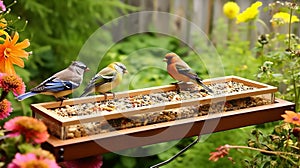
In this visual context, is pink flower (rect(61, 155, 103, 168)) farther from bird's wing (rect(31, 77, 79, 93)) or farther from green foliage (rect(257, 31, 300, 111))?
green foliage (rect(257, 31, 300, 111))

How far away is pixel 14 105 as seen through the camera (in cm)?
295

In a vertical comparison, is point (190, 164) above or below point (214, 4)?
below

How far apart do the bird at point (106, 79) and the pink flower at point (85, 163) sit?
0.64 ft

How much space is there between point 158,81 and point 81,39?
79 centimetres

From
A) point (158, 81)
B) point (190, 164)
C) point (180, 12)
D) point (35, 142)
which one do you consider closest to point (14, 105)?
point (158, 81)

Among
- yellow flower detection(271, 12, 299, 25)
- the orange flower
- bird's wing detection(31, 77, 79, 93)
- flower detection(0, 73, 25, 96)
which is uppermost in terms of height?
yellow flower detection(271, 12, 299, 25)

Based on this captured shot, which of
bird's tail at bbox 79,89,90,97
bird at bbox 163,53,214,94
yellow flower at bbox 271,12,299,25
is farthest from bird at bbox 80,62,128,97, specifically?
yellow flower at bbox 271,12,299,25

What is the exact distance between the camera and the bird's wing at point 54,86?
142 centimetres

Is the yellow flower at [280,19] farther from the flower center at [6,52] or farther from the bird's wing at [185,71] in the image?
the flower center at [6,52]

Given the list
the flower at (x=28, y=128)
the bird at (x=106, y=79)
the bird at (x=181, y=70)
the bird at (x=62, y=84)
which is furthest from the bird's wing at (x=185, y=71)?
the flower at (x=28, y=128)

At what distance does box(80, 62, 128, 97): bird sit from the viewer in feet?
4.86

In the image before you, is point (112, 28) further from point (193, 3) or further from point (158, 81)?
point (158, 81)

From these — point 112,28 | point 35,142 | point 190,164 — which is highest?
point 112,28

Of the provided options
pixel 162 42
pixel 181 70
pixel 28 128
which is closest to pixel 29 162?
pixel 28 128
